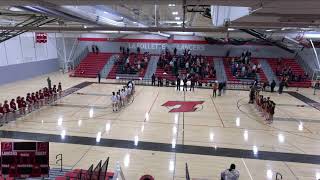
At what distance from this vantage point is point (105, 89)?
84.3ft

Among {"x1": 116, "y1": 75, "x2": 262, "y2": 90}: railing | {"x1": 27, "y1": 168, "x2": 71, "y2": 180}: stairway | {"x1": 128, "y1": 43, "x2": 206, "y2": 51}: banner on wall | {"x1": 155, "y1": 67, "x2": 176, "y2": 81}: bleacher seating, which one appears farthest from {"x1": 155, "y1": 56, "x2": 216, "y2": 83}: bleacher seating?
{"x1": 27, "y1": 168, "x2": 71, "y2": 180}: stairway

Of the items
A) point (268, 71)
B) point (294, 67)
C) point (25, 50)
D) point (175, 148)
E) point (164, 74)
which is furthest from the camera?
point (294, 67)

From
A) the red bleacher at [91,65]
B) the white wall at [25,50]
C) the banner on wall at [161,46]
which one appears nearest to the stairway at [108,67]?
the red bleacher at [91,65]

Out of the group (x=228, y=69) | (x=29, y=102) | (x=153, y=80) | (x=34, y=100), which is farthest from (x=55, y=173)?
(x=228, y=69)

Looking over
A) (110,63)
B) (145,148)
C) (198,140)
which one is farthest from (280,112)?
(110,63)

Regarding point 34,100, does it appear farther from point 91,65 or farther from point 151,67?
point 151,67

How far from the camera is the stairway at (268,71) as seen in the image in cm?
3201

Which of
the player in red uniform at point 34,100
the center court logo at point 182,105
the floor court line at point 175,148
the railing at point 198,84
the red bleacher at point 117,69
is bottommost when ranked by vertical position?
the floor court line at point 175,148

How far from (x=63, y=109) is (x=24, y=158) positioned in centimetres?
1003

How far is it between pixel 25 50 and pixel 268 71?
27.9m

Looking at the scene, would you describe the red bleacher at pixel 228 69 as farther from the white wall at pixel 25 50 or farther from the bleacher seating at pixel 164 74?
the white wall at pixel 25 50

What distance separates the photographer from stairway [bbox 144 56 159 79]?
32.9 metres

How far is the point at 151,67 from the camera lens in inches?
1373

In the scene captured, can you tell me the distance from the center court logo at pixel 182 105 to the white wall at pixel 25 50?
17388mm
